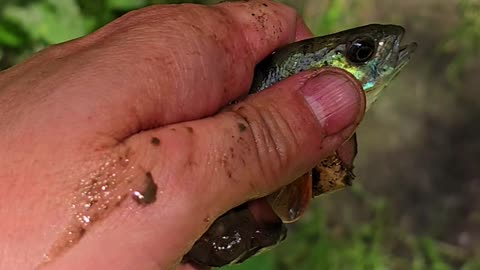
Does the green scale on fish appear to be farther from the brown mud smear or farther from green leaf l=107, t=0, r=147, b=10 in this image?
green leaf l=107, t=0, r=147, b=10

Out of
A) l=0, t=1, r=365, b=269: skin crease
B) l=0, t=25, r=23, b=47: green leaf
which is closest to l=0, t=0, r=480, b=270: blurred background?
l=0, t=25, r=23, b=47: green leaf

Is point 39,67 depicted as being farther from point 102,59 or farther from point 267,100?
point 267,100

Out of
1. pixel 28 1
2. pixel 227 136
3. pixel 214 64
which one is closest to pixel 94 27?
pixel 28 1

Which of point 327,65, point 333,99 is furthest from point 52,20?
point 333,99

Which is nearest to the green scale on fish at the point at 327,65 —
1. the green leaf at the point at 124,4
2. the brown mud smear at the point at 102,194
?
the brown mud smear at the point at 102,194

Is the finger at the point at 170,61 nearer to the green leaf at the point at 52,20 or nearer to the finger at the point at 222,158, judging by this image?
the finger at the point at 222,158

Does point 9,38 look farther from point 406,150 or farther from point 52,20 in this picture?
point 406,150

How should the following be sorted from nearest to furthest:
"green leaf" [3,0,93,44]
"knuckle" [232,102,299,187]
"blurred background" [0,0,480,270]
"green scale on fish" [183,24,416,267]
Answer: "knuckle" [232,102,299,187]
"green scale on fish" [183,24,416,267]
"green leaf" [3,0,93,44]
"blurred background" [0,0,480,270]

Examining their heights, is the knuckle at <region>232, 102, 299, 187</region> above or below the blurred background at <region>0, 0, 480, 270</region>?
above
